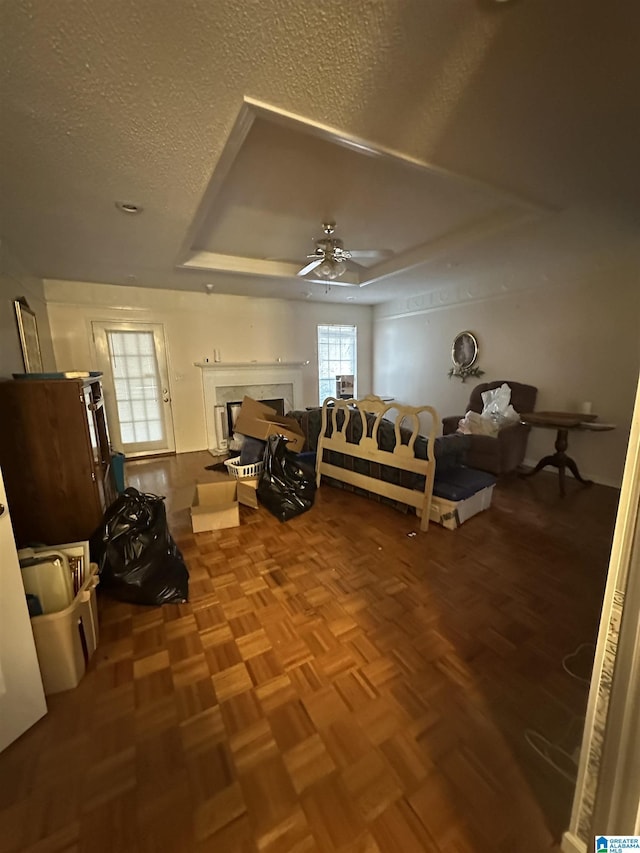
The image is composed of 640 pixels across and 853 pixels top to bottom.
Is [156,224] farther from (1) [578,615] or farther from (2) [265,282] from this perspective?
(1) [578,615]

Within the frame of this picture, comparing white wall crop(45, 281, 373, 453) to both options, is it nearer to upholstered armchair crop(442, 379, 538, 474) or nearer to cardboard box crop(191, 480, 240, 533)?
cardboard box crop(191, 480, 240, 533)

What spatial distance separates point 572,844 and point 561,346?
424cm

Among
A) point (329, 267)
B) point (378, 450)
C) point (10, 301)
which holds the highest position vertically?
point (329, 267)

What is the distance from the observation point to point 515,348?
14.4 ft

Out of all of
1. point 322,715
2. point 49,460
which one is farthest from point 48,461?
point 322,715

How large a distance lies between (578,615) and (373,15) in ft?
8.55

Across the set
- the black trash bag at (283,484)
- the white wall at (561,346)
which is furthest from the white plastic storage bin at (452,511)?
the white wall at (561,346)

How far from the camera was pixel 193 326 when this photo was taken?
16.4 ft

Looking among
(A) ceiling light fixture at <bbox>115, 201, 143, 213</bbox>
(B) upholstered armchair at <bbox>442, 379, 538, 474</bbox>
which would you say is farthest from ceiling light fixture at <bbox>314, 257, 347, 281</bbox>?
(B) upholstered armchair at <bbox>442, 379, 538, 474</bbox>

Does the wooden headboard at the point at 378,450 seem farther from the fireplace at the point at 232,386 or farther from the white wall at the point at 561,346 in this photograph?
the fireplace at the point at 232,386

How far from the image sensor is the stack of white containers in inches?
51.8

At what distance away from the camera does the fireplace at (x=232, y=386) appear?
5.17 meters

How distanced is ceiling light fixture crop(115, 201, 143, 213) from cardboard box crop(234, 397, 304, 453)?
82.6 inches

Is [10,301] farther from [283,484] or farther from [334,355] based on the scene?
[334,355]
